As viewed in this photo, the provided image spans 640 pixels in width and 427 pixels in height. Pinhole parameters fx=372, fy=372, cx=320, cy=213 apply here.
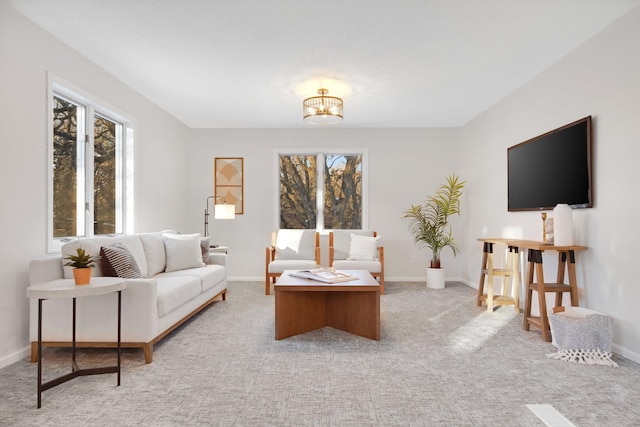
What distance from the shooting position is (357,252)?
535 centimetres

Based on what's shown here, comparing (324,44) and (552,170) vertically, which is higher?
(324,44)

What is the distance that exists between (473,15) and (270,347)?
296 centimetres

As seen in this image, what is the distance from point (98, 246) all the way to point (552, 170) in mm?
4136

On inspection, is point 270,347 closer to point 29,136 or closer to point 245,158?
point 29,136

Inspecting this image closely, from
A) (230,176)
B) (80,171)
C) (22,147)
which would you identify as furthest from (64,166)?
(230,176)

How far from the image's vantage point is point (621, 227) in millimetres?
2787

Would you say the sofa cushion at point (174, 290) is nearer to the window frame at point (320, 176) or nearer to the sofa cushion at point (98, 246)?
the sofa cushion at point (98, 246)

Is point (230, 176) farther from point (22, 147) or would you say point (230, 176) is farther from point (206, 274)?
point (22, 147)

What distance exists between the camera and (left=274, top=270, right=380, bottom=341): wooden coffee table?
3113 millimetres

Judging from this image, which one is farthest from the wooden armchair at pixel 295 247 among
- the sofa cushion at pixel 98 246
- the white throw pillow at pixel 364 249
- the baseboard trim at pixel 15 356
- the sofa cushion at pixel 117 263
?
the baseboard trim at pixel 15 356

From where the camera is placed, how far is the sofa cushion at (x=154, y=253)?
3768mm

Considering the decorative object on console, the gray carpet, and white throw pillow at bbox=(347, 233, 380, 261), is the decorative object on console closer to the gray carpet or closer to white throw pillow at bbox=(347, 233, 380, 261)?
the gray carpet

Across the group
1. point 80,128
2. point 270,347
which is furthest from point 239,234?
point 270,347

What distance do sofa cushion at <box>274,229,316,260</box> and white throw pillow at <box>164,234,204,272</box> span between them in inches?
56.6
